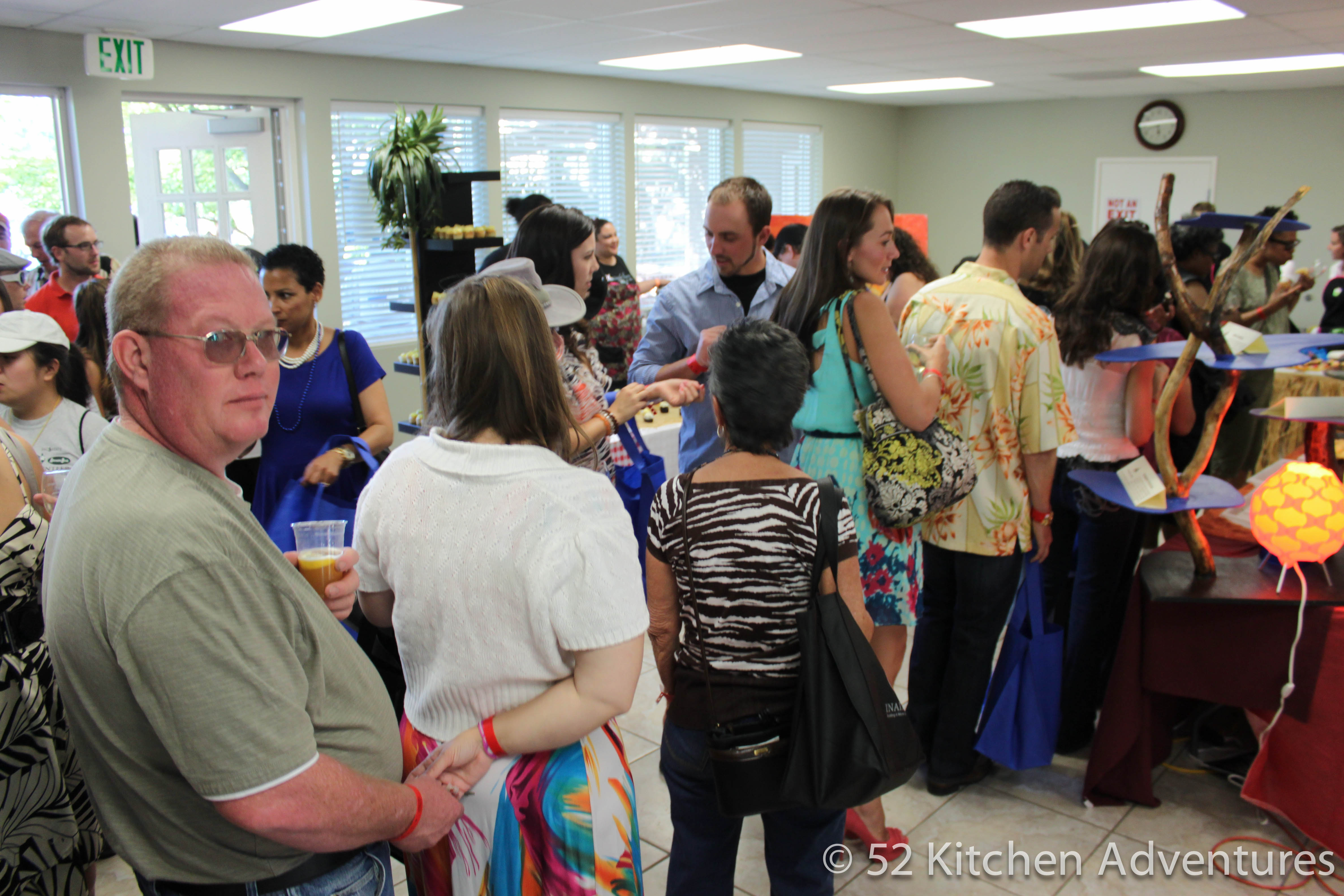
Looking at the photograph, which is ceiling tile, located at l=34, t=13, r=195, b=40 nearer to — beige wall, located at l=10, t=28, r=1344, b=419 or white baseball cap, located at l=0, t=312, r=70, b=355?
beige wall, located at l=10, t=28, r=1344, b=419

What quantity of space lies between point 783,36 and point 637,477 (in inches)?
173

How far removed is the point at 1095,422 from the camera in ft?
8.93

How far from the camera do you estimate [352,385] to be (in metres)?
2.63

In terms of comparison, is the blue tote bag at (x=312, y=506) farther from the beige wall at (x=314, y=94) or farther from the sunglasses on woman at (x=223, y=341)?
the beige wall at (x=314, y=94)

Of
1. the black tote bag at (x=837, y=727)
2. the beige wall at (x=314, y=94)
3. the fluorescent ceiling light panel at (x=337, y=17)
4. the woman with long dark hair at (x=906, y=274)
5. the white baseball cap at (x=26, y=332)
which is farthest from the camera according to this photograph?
the beige wall at (x=314, y=94)

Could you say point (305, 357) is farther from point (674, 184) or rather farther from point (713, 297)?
point (674, 184)

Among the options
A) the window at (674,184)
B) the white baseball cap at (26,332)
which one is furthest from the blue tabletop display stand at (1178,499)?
the window at (674,184)

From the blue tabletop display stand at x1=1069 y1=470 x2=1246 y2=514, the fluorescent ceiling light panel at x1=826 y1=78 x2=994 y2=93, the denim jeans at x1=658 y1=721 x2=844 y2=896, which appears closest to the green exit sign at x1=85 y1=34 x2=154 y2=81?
the denim jeans at x1=658 y1=721 x2=844 y2=896

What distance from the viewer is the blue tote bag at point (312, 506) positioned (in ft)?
7.12

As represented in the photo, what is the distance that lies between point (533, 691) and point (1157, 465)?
1792 mm

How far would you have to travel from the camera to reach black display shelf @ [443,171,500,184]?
14.7ft

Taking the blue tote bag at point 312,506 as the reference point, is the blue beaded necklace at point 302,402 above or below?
above

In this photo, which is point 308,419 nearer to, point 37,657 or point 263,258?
point 263,258

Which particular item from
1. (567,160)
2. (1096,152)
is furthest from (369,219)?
(1096,152)
